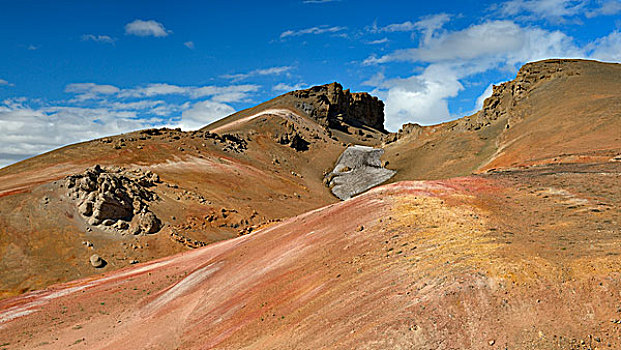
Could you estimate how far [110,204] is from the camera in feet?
85.7

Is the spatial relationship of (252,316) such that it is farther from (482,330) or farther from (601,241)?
(601,241)

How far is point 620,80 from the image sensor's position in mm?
40219

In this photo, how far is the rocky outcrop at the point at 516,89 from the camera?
152 ft

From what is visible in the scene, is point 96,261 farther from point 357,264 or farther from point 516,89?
point 516,89

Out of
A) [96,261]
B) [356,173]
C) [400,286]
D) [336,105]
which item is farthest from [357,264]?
[336,105]

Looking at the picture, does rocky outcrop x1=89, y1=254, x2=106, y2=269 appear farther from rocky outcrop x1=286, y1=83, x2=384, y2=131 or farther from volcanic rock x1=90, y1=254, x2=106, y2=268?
rocky outcrop x1=286, y1=83, x2=384, y2=131

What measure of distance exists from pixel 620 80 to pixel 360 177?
29.4 metres

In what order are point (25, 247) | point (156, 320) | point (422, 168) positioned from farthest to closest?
point (422, 168) < point (25, 247) < point (156, 320)

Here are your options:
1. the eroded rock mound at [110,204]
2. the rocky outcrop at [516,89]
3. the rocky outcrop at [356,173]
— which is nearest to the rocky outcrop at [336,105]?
the rocky outcrop at [356,173]

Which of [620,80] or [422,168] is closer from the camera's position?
[620,80]

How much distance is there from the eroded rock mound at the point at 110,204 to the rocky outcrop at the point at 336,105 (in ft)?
207

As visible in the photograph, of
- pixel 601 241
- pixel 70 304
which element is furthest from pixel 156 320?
pixel 601 241

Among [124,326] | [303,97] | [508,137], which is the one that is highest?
[303,97]

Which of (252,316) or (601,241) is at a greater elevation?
(601,241)
